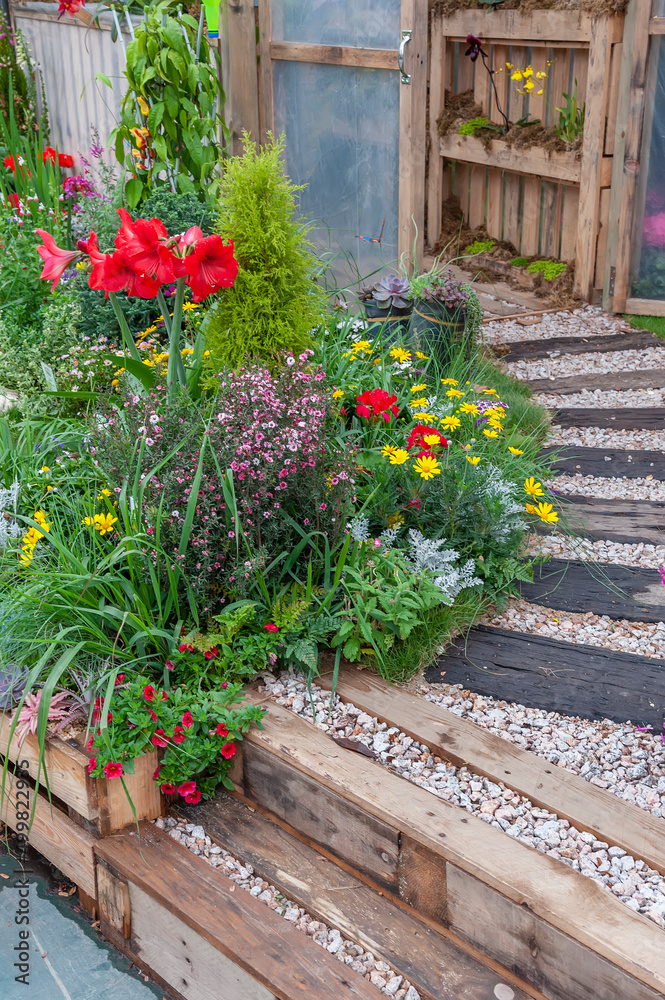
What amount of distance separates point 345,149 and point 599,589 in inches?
130

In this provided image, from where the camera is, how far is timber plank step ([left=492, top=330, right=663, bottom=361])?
4711 mm

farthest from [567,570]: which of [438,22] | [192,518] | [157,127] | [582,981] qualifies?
[438,22]

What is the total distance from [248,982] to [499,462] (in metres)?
1.78

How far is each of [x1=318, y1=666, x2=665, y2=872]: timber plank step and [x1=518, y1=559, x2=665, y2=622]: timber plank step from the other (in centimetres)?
64

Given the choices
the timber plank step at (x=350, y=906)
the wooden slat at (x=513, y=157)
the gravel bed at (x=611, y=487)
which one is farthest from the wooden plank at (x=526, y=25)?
the timber plank step at (x=350, y=906)

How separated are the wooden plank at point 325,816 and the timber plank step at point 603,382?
2.69 meters

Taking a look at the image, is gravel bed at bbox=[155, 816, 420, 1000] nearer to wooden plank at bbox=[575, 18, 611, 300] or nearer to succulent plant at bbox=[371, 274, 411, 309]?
succulent plant at bbox=[371, 274, 411, 309]

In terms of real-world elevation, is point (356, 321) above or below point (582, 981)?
above

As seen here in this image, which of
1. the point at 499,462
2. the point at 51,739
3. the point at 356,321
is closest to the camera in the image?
the point at 51,739

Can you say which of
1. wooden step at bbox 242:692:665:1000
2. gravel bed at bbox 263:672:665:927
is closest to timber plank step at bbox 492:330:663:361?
gravel bed at bbox 263:672:665:927

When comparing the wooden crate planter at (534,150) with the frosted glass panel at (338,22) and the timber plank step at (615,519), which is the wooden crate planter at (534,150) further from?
the timber plank step at (615,519)

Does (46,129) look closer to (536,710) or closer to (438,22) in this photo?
(438,22)

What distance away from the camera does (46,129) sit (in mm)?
7098

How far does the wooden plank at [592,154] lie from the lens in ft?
15.9
